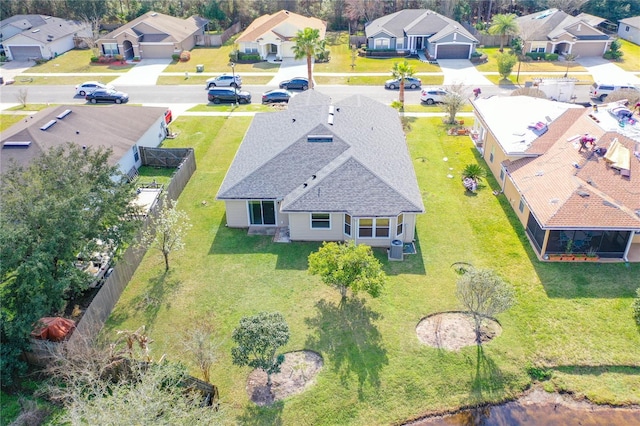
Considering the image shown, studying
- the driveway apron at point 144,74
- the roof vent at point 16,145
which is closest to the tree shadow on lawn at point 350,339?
the roof vent at point 16,145

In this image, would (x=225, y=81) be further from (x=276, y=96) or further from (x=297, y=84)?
(x=297, y=84)

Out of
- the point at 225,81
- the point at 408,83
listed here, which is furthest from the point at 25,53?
the point at 408,83

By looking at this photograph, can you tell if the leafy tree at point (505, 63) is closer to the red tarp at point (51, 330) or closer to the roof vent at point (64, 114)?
the roof vent at point (64, 114)

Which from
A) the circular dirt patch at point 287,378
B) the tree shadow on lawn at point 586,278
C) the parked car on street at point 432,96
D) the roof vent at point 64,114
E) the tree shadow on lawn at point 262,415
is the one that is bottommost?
the tree shadow on lawn at point 262,415

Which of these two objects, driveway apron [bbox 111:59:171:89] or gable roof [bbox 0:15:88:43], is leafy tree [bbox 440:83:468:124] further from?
gable roof [bbox 0:15:88:43]

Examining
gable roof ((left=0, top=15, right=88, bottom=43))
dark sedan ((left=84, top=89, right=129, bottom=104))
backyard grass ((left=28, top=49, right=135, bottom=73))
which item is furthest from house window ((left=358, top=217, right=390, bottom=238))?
gable roof ((left=0, top=15, right=88, bottom=43))

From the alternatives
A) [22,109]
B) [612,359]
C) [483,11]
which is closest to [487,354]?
[612,359]
